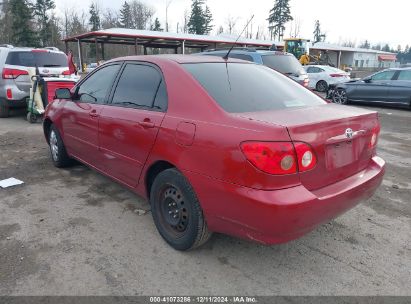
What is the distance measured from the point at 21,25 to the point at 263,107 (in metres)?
56.6

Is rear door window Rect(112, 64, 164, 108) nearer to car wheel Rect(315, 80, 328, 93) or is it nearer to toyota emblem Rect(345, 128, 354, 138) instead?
toyota emblem Rect(345, 128, 354, 138)

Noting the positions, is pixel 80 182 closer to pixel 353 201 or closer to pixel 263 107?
pixel 263 107

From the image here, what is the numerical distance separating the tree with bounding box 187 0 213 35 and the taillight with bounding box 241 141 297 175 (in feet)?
229

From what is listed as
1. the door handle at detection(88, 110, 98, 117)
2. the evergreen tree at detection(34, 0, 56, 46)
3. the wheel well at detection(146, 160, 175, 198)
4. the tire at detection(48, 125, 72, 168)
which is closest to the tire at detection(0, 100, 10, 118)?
the tire at detection(48, 125, 72, 168)

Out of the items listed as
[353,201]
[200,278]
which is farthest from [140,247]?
[353,201]

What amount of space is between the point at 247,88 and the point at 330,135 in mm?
926

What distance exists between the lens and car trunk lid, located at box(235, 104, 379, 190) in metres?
2.51

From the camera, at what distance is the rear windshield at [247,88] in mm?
2969

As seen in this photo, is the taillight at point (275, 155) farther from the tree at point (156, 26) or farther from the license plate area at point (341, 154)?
the tree at point (156, 26)

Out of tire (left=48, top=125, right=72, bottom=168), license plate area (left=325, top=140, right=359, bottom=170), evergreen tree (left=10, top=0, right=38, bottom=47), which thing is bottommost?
tire (left=48, top=125, right=72, bottom=168)

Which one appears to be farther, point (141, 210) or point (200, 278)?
point (141, 210)

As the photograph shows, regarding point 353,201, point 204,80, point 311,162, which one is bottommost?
point 353,201

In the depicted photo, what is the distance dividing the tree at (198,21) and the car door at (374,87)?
58.9 metres

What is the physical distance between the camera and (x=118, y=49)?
59812 mm
